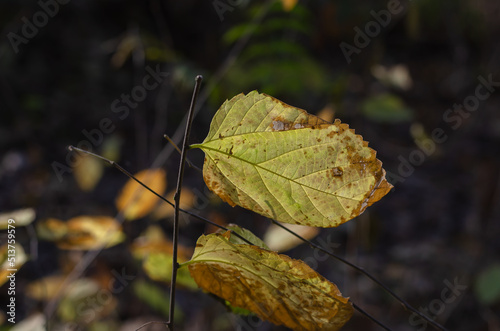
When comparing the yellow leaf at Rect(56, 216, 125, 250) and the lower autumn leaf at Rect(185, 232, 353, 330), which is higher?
the lower autumn leaf at Rect(185, 232, 353, 330)

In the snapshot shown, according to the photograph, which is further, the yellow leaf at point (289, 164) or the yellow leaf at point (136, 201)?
the yellow leaf at point (136, 201)

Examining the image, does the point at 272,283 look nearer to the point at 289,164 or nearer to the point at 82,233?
the point at 289,164

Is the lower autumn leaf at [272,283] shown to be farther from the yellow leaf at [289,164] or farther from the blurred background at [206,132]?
the blurred background at [206,132]

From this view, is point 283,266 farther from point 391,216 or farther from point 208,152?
point 391,216

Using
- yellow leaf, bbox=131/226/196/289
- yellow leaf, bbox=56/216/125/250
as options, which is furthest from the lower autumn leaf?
yellow leaf, bbox=56/216/125/250

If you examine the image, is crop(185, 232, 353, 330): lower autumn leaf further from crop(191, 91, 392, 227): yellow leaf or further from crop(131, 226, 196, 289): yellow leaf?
crop(131, 226, 196, 289): yellow leaf

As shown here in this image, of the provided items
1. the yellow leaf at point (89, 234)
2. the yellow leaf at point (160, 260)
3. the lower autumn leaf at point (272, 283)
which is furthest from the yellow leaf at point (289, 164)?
the yellow leaf at point (89, 234)

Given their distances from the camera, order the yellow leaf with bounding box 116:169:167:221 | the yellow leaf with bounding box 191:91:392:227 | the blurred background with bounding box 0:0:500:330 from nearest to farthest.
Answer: the yellow leaf with bounding box 191:91:392:227 → the yellow leaf with bounding box 116:169:167:221 → the blurred background with bounding box 0:0:500:330
